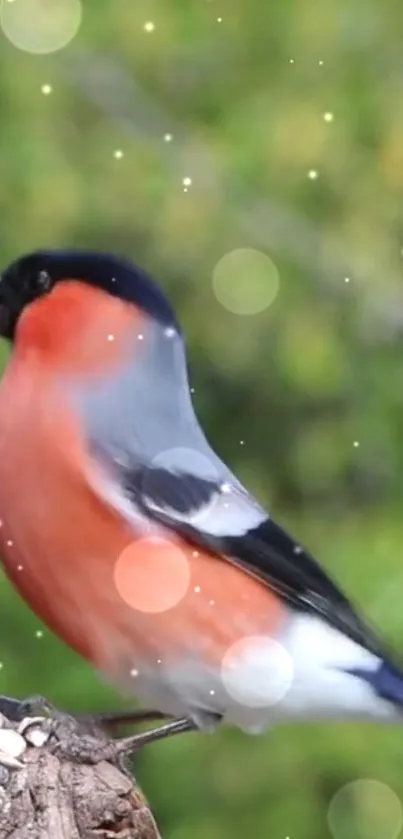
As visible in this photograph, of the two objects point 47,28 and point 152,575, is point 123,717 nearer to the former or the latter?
point 152,575

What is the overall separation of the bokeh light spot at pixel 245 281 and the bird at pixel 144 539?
0.29 meters

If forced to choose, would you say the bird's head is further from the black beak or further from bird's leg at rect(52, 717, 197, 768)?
bird's leg at rect(52, 717, 197, 768)

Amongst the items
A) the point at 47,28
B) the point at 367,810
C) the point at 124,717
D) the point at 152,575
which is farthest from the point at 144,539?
the point at 47,28

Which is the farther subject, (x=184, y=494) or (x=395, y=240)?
(x=395, y=240)

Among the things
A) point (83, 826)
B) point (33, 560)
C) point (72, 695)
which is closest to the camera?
point (83, 826)

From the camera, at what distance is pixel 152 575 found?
70 centimetres

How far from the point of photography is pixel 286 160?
44.2 inches

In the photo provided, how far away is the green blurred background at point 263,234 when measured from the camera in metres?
1.01

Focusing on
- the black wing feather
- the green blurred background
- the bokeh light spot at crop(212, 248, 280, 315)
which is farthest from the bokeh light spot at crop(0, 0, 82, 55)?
the black wing feather

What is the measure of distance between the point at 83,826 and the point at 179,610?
0.48 ft

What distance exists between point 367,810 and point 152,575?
40cm

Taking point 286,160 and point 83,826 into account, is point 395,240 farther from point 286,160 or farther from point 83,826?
point 83,826

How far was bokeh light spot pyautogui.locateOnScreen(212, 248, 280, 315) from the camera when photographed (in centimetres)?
106

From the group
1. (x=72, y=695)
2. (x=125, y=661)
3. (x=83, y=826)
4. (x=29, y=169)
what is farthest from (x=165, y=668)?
(x=29, y=169)
